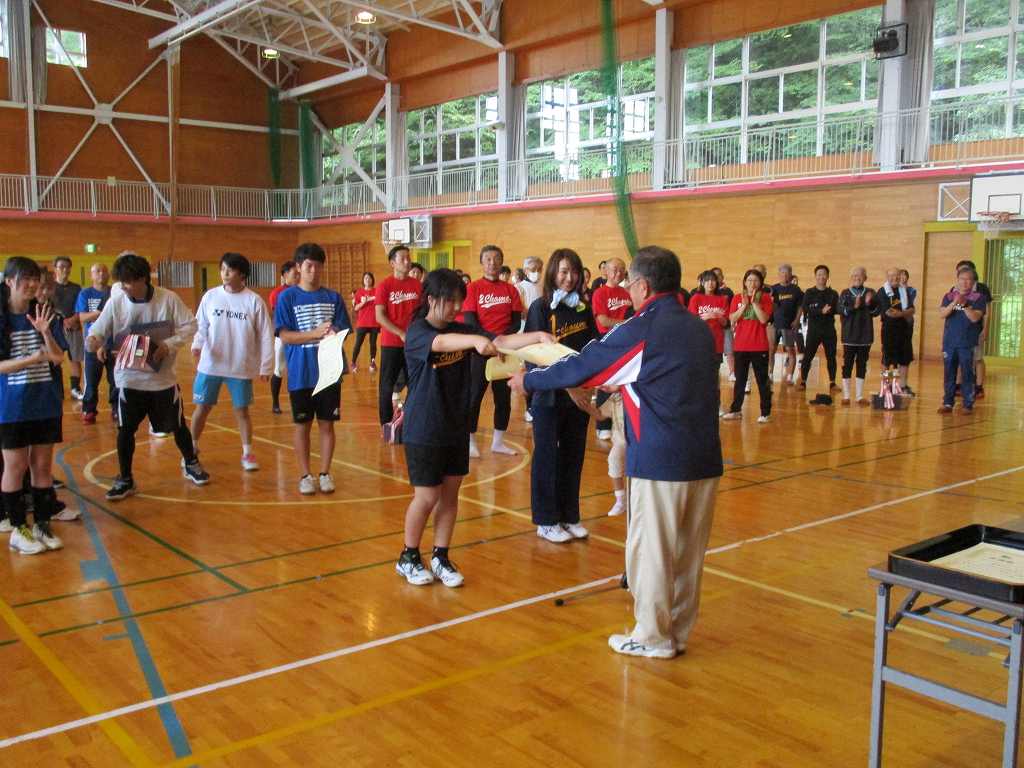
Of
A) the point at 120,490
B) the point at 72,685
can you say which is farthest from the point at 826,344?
the point at 72,685

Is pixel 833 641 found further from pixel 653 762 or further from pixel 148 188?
pixel 148 188

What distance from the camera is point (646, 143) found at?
21.0 metres

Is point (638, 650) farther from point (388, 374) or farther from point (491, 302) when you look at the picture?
point (388, 374)

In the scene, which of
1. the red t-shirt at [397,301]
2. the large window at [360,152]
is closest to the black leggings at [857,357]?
the red t-shirt at [397,301]

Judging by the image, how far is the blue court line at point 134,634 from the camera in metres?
3.20

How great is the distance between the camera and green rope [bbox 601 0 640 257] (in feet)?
60.7

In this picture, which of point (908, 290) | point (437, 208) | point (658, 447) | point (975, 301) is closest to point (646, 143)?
point (437, 208)

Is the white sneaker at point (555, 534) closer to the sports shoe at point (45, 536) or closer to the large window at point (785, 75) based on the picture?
the sports shoe at point (45, 536)

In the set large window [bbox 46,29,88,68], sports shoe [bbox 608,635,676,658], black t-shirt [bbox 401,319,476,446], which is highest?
large window [bbox 46,29,88,68]

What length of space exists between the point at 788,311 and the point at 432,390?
403 inches

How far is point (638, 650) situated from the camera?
389 cm

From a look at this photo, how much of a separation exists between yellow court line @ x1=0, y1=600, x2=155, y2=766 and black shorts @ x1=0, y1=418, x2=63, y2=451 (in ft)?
3.40

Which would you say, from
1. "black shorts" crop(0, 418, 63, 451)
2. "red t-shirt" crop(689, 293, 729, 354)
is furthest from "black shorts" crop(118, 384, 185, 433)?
"red t-shirt" crop(689, 293, 729, 354)

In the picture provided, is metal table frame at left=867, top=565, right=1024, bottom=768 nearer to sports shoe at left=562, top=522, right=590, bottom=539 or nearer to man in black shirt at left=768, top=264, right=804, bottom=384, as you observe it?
sports shoe at left=562, top=522, right=590, bottom=539
